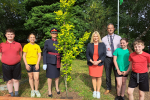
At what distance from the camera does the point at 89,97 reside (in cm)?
335

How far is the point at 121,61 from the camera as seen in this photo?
292cm

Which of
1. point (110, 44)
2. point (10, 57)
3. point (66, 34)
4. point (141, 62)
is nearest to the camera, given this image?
point (141, 62)

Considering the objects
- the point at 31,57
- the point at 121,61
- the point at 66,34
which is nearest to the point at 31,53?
the point at 31,57

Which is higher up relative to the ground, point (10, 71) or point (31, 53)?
point (31, 53)

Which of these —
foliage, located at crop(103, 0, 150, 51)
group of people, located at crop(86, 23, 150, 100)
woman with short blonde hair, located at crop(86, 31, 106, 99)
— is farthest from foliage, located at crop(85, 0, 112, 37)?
woman with short blonde hair, located at crop(86, 31, 106, 99)

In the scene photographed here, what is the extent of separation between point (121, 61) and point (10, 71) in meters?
→ 2.99

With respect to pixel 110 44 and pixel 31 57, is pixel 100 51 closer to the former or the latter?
pixel 110 44

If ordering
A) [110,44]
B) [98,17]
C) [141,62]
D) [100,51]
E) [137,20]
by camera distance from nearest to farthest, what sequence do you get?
[141,62] < [100,51] < [110,44] < [98,17] < [137,20]

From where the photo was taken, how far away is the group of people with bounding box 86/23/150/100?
2357 millimetres

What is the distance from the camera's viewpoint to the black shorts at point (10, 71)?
2.85 metres

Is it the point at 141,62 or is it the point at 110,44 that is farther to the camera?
the point at 110,44

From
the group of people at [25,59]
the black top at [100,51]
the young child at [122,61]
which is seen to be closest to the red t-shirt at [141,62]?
the young child at [122,61]

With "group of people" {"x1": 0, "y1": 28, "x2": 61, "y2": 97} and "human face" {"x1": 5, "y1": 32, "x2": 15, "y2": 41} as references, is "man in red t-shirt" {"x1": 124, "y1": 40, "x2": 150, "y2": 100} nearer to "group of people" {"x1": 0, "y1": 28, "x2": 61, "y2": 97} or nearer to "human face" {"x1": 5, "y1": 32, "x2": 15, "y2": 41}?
"group of people" {"x1": 0, "y1": 28, "x2": 61, "y2": 97}

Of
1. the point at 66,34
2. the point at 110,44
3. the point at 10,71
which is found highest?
the point at 66,34
